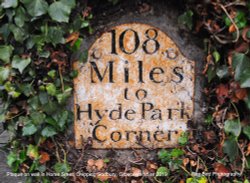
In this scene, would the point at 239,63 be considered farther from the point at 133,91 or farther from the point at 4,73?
the point at 4,73

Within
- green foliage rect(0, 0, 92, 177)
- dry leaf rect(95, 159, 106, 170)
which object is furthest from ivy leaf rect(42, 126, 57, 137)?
dry leaf rect(95, 159, 106, 170)

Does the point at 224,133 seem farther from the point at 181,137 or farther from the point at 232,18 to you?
the point at 232,18

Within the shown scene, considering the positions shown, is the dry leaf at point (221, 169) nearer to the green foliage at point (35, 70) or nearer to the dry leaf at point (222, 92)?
the dry leaf at point (222, 92)

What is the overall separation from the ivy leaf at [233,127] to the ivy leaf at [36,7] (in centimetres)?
70

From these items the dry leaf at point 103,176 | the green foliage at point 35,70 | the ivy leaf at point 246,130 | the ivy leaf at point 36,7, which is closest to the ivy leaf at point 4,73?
the green foliage at point 35,70

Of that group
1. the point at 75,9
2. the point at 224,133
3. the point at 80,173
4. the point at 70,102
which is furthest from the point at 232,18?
the point at 80,173

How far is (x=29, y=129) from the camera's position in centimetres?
149

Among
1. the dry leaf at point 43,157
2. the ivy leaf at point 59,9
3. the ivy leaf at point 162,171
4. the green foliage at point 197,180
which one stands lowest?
the green foliage at point 197,180

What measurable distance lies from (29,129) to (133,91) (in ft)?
1.26

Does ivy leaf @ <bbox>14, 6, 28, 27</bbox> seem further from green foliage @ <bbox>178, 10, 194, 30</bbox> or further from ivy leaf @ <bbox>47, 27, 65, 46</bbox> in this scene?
green foliage @ <bbox>178, 10, 194, 30</bbox>

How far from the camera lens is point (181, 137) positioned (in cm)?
159

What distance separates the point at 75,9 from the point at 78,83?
264mm

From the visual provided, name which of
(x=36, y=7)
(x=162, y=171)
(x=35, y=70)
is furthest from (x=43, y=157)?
(x=36, y=7)

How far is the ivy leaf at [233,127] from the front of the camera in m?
1.46
